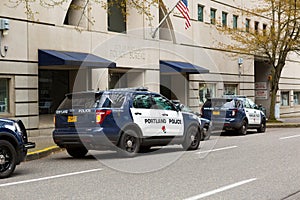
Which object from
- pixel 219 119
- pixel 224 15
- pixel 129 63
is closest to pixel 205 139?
pixel 219 119

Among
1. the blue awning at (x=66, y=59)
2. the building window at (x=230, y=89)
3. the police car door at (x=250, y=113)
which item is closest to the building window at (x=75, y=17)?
the blue awning at (x=66, y=59)

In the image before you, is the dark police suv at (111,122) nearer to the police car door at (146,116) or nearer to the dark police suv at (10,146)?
the police car door at (146,116)

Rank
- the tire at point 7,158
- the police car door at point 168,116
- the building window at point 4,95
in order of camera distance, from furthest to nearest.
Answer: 1. the building window at point 4,95
2. the police car door at point 168,116
3. the tire at point 7,158

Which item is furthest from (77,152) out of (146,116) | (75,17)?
(75,17)

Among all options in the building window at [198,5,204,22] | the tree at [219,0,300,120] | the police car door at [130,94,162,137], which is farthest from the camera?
the building window at [198,5,204,22]

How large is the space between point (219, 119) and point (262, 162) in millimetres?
9895

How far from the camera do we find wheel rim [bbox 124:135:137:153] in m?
13.0

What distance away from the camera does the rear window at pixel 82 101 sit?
1277 centimetres

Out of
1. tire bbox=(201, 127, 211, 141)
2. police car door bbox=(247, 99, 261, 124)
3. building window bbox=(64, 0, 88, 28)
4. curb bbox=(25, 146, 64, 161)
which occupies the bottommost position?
curb bbox=(25, 146, 64, 161)

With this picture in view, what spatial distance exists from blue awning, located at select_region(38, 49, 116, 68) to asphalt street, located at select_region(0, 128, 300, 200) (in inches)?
221

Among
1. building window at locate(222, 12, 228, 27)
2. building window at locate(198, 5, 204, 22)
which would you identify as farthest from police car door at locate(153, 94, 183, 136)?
building window at locate(222, 12, 228, 27)

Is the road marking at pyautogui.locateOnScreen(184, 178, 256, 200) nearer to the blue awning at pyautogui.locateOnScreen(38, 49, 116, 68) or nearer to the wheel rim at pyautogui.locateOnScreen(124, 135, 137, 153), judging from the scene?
the wheel rim at pyautogui.locateOnScreen(124, 135, 137, 153)

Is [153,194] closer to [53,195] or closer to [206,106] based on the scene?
[53,195]

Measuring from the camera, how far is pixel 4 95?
1867 centimetres
